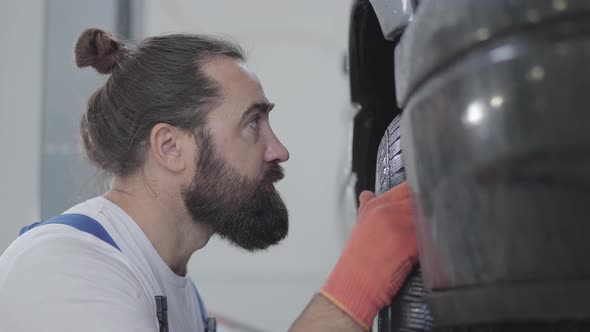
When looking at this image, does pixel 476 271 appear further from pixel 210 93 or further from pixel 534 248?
pixel 210 93

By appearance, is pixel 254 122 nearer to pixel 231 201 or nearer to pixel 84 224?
pixel 231 201

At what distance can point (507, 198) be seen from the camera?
Result: 1.39 ft

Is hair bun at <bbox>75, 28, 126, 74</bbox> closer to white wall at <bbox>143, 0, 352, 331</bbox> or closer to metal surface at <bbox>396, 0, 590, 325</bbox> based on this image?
metal surface at <bbox>396, 0, 590, 325</bbox>

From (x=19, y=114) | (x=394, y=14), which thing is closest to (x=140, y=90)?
(x=394, y=14)

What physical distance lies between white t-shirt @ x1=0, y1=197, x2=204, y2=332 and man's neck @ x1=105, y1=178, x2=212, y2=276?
0.13 meters

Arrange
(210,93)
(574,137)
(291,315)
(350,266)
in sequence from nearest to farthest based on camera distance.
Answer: (574,137)
(350,266)
(210,93)
(291,315)

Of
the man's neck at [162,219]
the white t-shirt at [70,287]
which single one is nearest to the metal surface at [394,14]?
the white t-shirt at [70,287]

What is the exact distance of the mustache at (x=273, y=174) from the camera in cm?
117

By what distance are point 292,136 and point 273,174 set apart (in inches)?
46.6

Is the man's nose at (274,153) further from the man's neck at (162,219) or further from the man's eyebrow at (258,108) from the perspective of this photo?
the man's neck at (162,219)

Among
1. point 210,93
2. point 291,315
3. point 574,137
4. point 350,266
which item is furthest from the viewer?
point 291,315

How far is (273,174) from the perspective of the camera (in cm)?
119

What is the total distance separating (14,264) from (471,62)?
707 millimetres

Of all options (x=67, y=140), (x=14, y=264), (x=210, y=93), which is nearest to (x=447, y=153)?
(x=14, y=264)
